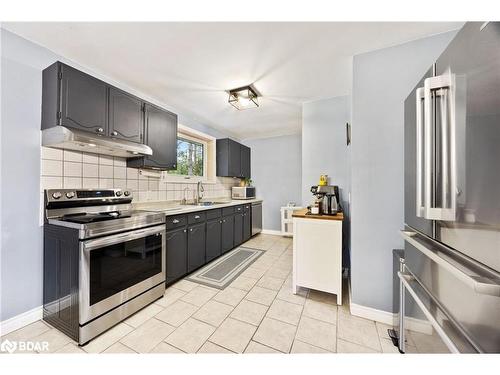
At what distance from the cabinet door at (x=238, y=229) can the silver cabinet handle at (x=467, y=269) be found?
293cm

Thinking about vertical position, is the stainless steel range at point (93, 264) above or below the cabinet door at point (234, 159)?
below

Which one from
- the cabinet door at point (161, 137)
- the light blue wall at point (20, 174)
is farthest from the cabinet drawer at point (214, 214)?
the light blue wall at point (20, 174)

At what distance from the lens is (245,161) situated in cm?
464

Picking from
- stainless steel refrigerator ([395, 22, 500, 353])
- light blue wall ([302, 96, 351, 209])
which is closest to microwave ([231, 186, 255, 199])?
light blue wall ([302, 96, 351, 209])

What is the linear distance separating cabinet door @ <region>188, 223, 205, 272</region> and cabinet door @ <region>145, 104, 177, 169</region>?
0.93m

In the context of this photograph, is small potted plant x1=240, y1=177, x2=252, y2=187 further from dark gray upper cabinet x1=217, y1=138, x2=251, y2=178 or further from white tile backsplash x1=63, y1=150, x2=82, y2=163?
white tile backsplash x1=63, y1=150, x2=82, y2=163

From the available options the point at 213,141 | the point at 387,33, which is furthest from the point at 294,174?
the point at 387,33

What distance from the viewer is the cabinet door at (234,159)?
3.99 m

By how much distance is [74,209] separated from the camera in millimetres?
1781

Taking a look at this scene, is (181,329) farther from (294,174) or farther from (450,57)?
(294,174)

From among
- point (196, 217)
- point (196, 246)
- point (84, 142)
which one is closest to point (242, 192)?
point (196, 217)

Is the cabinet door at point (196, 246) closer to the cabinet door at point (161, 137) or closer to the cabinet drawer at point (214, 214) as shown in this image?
the cabinet drawer at point (214, 214)

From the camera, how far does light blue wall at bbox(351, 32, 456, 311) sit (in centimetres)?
162
